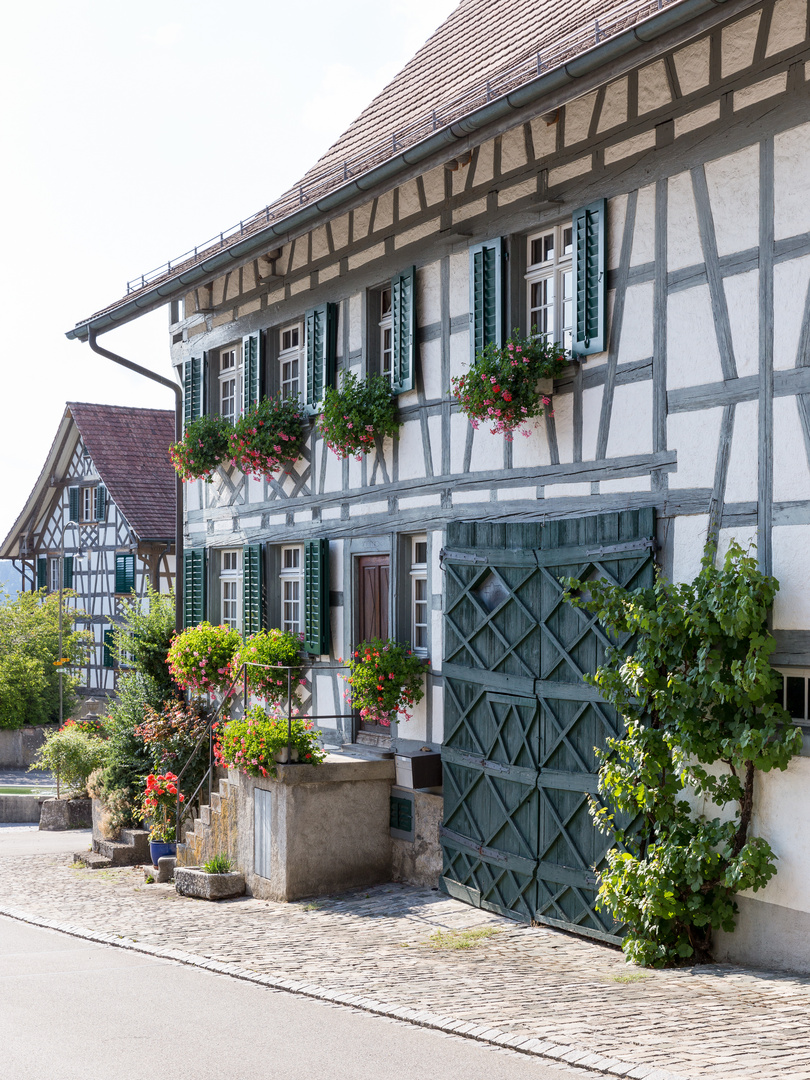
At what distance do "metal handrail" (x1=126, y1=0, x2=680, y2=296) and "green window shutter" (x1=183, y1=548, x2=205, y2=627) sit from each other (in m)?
3.39

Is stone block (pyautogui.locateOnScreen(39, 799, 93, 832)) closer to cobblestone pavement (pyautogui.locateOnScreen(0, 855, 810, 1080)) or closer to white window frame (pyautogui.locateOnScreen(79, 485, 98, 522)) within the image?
cobblestone pavement (pyautogui.locateOnScreen(0, 855, 810, 1080))

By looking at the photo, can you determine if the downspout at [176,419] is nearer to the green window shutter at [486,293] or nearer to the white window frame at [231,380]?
the white window frame at [231,380]

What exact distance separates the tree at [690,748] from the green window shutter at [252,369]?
6655mm

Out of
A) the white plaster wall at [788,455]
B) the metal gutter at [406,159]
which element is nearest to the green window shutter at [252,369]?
the metal gutter at [406,159]

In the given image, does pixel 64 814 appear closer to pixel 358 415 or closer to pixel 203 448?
pixel 203 448

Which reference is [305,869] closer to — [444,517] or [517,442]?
[444,517]

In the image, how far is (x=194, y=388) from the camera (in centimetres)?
1557

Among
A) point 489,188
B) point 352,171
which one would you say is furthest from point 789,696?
point 352,171

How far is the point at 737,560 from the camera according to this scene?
7891mm

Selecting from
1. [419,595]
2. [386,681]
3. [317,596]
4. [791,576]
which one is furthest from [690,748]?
[317,596]

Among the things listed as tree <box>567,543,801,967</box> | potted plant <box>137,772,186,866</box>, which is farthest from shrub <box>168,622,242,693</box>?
tree <box>567,543,801,967</box>

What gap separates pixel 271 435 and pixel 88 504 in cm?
1965

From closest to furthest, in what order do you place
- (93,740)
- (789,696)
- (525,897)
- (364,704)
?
1. (789,696)
2. (525,897)
3. (364,704)
4. (93,740)

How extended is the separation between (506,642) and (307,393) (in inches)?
168
